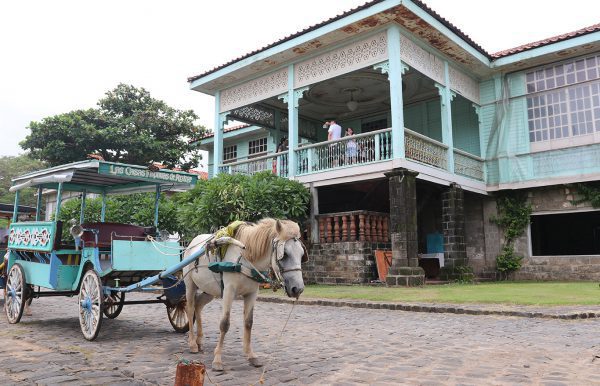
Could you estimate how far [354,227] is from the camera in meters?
13.0

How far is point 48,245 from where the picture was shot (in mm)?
6699

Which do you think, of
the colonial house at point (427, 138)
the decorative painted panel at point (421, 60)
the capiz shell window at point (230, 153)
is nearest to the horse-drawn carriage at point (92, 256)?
the colonial house at point (427, 138)

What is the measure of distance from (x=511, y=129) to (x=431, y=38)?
411 cm

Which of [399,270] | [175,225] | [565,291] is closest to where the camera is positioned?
[565,291]

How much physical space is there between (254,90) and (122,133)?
11.7 metres

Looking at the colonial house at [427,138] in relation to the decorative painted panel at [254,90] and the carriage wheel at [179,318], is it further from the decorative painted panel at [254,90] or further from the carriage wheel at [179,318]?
the carriage wheel at [179,318]

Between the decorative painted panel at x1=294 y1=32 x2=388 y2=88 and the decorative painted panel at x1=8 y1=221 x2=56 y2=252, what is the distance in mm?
9095

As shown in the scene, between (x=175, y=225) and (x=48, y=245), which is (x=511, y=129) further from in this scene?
(x=48, y=245)

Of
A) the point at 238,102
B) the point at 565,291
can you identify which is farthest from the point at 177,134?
the point at 565,291

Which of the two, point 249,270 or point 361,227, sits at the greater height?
point 361,227

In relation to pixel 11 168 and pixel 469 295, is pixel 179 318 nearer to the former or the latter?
pixel 469 295

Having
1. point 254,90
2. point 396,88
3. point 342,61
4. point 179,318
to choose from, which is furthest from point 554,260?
point 179,318

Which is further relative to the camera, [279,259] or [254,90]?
[254,90]

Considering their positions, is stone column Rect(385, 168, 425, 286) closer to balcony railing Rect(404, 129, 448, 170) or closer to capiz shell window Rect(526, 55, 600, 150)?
balcony railing Rect(404, 129, 448, 170)
